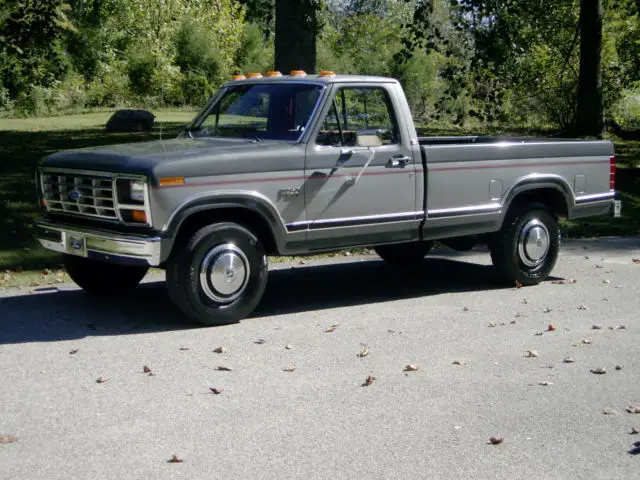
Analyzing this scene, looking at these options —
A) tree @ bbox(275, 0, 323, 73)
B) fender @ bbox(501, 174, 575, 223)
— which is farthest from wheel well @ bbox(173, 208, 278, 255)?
tree @ bbox(275, 0, 323, 73)

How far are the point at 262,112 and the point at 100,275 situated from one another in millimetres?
2187

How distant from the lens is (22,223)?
12938mm

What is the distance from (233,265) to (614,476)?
4.05 meters

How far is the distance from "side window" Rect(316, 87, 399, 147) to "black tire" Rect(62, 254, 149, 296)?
7.61 ft

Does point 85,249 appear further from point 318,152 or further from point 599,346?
point 599,346

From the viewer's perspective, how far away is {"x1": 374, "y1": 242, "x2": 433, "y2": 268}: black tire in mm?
11539

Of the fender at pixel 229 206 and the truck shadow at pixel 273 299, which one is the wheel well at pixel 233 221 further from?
the truck shadow at pixel 273 299

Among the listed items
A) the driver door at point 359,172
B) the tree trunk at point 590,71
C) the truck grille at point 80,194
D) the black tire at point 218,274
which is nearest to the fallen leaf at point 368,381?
the black tire at point 218,274

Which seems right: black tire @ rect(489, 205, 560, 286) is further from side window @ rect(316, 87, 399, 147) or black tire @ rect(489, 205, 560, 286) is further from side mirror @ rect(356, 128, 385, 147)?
side mirror @ rect(356, 128, 385, 147)

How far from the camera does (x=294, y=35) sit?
55.6ft

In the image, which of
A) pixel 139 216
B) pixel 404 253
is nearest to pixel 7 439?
pixel 139 216

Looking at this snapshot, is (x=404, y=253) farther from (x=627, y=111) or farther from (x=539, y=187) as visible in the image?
(x=627, y=111)

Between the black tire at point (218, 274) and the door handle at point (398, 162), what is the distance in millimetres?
1521

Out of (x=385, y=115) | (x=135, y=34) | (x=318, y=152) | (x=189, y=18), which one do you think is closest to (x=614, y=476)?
(x=318, y=152)
